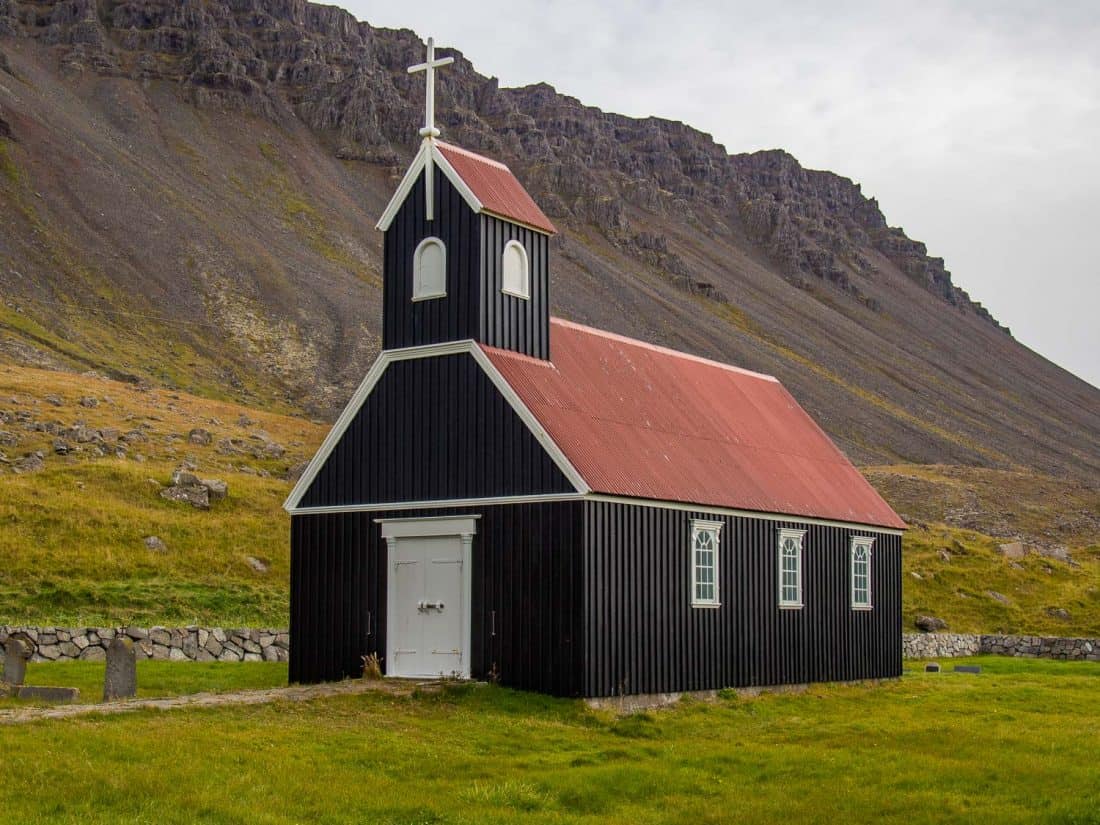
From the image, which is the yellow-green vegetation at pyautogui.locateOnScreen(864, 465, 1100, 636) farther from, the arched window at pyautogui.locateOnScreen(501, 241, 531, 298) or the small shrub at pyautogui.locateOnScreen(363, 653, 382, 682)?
the small shrub at pyautogui.locateOnScreen(363, 653, 382, 682)

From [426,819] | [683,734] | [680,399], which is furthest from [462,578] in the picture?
[426,819]

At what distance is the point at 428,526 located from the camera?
88.4 feet

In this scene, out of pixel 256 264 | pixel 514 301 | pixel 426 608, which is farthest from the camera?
pixel 256 264

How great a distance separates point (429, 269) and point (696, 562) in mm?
7753

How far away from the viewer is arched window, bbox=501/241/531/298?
2770 cm

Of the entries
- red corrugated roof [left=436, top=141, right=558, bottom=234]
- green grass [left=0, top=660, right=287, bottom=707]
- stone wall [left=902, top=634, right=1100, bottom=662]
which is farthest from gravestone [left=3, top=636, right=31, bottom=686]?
stone wall [left=902, top=634, right=1100, bottom=662]

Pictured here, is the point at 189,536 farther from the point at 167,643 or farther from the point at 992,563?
the point at 992,563

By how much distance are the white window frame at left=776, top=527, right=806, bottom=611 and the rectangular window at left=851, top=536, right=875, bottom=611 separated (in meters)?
2.91

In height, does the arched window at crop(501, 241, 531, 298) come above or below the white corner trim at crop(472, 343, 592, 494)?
above

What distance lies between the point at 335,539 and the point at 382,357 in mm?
3816

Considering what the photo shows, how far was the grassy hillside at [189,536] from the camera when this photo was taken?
130 feet

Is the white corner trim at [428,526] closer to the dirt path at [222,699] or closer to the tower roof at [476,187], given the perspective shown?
the dirt path at [222,699]

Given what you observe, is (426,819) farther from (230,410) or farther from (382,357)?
(230,410)

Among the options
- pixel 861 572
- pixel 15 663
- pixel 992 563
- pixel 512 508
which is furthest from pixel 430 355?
pixel 992 563
